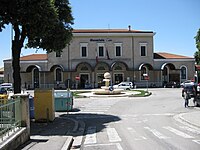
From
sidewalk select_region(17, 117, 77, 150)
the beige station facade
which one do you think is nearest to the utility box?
sidewalk select_region(17, 117, 77, 150)

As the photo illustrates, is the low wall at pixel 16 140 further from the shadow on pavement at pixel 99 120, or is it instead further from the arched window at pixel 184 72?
the arched window at pixel 184 72

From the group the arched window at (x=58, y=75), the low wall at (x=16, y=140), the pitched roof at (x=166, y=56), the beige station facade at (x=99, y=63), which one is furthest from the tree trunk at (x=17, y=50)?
the pitched roof at (x=166, y=56)

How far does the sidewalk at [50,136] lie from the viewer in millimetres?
11250

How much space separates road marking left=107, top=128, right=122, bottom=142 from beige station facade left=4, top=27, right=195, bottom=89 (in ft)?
163

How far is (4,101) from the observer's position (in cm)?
1223

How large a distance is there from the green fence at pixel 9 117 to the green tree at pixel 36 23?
5791 millimetres

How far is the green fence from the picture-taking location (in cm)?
1048

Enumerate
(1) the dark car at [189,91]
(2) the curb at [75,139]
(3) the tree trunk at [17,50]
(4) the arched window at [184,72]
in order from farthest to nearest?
(4) the arched window at [184,72], (1) the dark car at [189,91], (3) the tree trunk at [17,50], (2) the curb at [75,139]

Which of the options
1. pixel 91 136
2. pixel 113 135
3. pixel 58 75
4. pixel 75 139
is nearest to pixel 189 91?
pixel 113 135

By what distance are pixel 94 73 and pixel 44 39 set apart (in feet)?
151

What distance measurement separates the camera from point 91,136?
1397 centimetres

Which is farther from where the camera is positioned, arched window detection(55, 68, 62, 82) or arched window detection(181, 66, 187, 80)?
arched window detection(181, 66, 187, 80)

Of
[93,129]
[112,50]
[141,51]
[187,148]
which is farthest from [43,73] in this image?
[187,148]

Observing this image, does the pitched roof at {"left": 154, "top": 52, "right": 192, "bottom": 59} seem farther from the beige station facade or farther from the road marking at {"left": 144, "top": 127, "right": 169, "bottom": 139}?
the road marking at {"left": 144, "top": 127, "right": 169, "bottom": 139}
